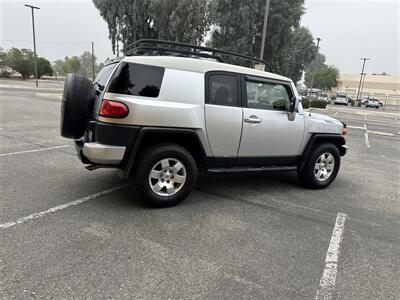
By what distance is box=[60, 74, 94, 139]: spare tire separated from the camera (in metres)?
3.75

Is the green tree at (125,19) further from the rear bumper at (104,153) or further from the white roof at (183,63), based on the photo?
the rear bumper at (104,153)

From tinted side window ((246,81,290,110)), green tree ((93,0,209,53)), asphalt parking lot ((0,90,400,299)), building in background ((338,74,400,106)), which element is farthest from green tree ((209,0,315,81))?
building in background ((338,74,400,106))

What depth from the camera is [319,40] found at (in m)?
35.5

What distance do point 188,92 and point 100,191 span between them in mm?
1918

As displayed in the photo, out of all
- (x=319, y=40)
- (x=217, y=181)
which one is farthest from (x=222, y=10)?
(x=217, y=181)

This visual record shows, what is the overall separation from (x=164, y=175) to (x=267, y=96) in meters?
1.94

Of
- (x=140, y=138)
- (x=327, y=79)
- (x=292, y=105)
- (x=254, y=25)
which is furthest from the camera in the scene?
(x=327, y=79)

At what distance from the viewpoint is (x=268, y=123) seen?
446 centimetres

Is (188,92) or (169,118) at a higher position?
(188,92)

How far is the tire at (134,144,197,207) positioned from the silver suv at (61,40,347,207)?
13mm

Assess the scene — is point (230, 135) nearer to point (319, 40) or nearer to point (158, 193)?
point (158, 193)

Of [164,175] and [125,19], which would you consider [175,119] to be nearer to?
[164,175]

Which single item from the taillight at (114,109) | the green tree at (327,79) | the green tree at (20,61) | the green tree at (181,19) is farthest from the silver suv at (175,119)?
the green tree at (20,61)

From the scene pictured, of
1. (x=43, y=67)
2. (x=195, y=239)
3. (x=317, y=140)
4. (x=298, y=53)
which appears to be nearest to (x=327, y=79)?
(x=298, y=53)
